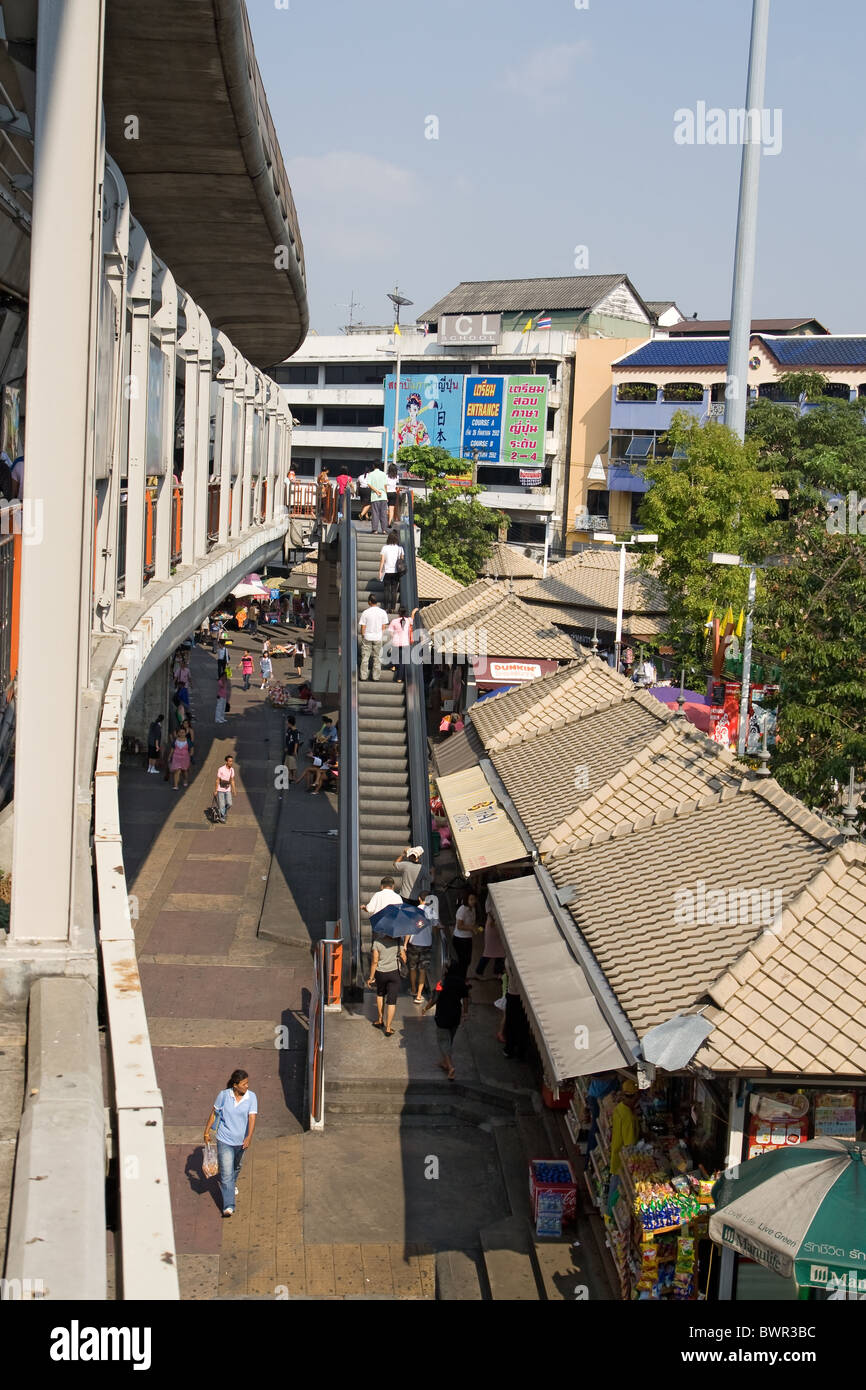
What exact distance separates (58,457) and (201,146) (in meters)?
10.7

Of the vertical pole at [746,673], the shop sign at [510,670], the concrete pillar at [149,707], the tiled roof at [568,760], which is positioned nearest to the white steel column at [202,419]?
the tiled roof at [568,760]

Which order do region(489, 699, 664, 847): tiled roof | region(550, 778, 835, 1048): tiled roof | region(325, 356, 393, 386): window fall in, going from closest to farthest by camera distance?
region(550, 778, 835, 1048): tiled roof → region(489, 699, 664, 847): tiled roof → region(325, 356, 393, 386): window

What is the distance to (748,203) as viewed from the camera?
2762cm

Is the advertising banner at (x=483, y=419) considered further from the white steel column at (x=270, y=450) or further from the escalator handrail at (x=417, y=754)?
the escalator handrail at (x=417, y=754)

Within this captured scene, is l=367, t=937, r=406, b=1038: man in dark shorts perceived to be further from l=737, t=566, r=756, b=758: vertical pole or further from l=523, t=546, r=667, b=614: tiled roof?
l=523, t=546, r=667, b=614: tiled roof

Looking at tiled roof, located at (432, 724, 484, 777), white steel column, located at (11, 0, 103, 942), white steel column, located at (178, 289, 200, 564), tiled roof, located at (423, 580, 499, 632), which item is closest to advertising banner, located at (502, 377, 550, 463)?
tiled roof, located at (423, 580, 499, 632)

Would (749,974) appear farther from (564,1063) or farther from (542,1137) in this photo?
(542,1137)

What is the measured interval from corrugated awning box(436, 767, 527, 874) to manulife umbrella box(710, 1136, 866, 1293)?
5.70m

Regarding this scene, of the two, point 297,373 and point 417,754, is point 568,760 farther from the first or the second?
point 297,373

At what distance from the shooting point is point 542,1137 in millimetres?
12578

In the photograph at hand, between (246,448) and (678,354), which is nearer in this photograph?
(246,448)

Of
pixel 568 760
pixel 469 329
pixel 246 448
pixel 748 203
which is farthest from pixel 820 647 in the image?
pixel 469 329

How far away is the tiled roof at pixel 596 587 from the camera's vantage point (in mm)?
32219

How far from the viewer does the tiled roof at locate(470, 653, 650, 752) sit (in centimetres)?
1775
